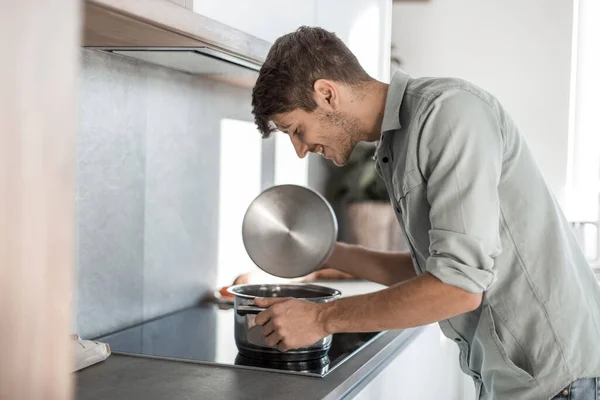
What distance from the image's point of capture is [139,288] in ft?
5.97

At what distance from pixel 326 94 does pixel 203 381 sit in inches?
21.5

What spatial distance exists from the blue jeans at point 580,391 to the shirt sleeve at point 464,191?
0.85 ft

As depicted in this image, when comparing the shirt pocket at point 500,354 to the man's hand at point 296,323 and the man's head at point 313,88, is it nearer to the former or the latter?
the man's hand at point 296,323

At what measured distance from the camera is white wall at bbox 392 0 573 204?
Result: 3092 millimetres

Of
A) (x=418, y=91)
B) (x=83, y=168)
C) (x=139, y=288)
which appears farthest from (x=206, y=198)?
(x=418, y=91)

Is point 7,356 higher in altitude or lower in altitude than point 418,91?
lower

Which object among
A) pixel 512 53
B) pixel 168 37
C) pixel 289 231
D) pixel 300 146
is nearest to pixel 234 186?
pixel 289 231

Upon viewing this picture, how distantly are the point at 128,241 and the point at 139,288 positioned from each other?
132 millimetres

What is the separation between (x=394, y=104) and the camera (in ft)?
4.24

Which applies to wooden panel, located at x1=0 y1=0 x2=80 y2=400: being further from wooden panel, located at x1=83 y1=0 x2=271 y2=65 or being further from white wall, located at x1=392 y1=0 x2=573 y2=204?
white wall, located at x1=392 y1=0 x2=573 y2=204

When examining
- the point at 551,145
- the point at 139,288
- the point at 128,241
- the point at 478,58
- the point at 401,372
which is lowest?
the point at 401,372

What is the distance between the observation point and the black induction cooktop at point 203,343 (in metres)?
1.41

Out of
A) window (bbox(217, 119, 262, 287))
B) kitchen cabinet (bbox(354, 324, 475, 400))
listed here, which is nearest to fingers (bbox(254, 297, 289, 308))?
kitchen cabinet (bbox(354, 324, 475, 400))

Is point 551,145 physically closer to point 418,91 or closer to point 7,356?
point 418,91
